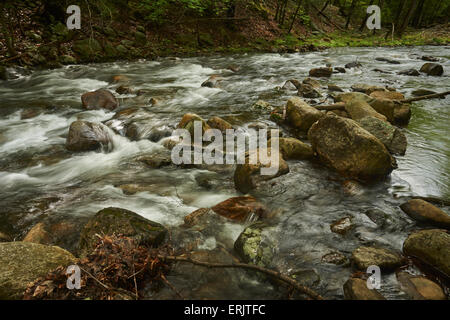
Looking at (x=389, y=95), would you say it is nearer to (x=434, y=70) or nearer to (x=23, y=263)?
(x=434, y=70)

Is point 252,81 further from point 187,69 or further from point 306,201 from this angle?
point 306,201

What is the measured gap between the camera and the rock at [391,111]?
6.04 m

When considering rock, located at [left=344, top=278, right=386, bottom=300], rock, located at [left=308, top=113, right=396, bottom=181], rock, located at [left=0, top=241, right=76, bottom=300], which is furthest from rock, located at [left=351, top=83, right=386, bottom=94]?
rock, located at [left=0, top=241, right=76, bottom=300]

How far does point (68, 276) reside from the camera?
7.02ft

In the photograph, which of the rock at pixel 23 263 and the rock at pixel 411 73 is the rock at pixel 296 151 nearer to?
the rock at pixel 23 263

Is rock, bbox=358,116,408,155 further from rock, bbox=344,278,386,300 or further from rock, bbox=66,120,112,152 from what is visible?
rock, bbox=66,120,112,152

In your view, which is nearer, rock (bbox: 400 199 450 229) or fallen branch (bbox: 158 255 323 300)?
fallen branch (bbox: 158 255 323 300)

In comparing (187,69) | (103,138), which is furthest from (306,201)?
(187,69)

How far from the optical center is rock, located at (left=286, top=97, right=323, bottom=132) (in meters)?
5.77

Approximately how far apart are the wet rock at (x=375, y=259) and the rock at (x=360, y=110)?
359 centimetres

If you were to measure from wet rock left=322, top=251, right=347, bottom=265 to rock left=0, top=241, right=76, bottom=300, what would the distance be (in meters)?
2.54

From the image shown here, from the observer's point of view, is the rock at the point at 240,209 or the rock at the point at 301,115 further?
the rock at the point at 301,115

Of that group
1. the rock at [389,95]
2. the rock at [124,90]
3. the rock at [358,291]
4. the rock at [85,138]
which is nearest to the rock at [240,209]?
the rock at [358,291]

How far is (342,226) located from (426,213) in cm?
107
